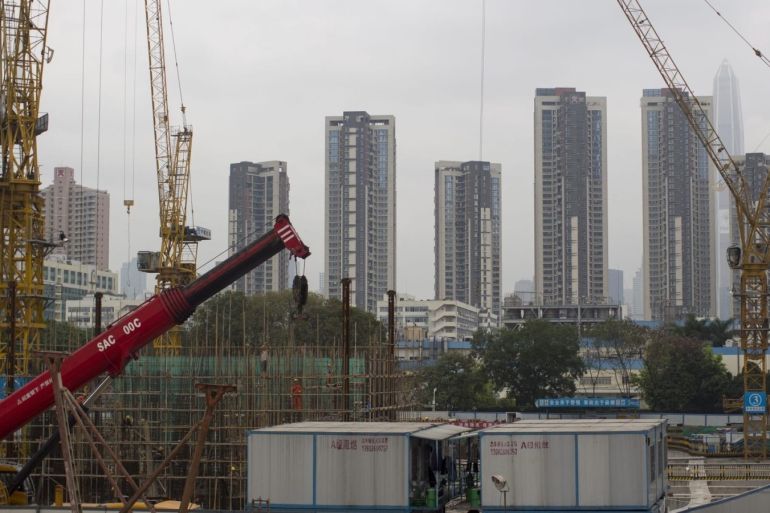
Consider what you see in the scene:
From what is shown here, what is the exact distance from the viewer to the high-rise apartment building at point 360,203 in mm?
190125

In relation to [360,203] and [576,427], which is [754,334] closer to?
[576,427]

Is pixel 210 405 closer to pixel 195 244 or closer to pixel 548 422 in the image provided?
pixel 548 422

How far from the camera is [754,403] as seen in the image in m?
64.8

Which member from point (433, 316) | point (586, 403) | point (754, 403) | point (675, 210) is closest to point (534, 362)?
point (586, 403)

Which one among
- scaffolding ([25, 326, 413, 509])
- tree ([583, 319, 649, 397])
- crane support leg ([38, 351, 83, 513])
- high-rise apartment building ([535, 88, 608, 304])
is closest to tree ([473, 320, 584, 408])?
tree ([583, 319, 649, 397])

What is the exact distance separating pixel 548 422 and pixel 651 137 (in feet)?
572

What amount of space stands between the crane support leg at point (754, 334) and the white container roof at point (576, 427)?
38862 mm

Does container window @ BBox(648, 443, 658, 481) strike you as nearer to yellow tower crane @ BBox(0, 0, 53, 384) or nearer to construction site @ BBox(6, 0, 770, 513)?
construction site @ BBox(6, 0, 770, 513)

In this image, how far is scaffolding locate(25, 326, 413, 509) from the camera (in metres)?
36.5

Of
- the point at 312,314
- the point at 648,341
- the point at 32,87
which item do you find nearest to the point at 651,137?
the point at 648,341

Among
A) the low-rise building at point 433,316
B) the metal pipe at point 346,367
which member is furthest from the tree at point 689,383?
the low-rise building at point 433,316

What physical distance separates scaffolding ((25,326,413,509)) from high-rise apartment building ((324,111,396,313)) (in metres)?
145

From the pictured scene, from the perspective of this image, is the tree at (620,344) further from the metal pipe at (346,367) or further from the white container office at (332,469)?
the white container office at (332,469)

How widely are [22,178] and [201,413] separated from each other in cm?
1607
